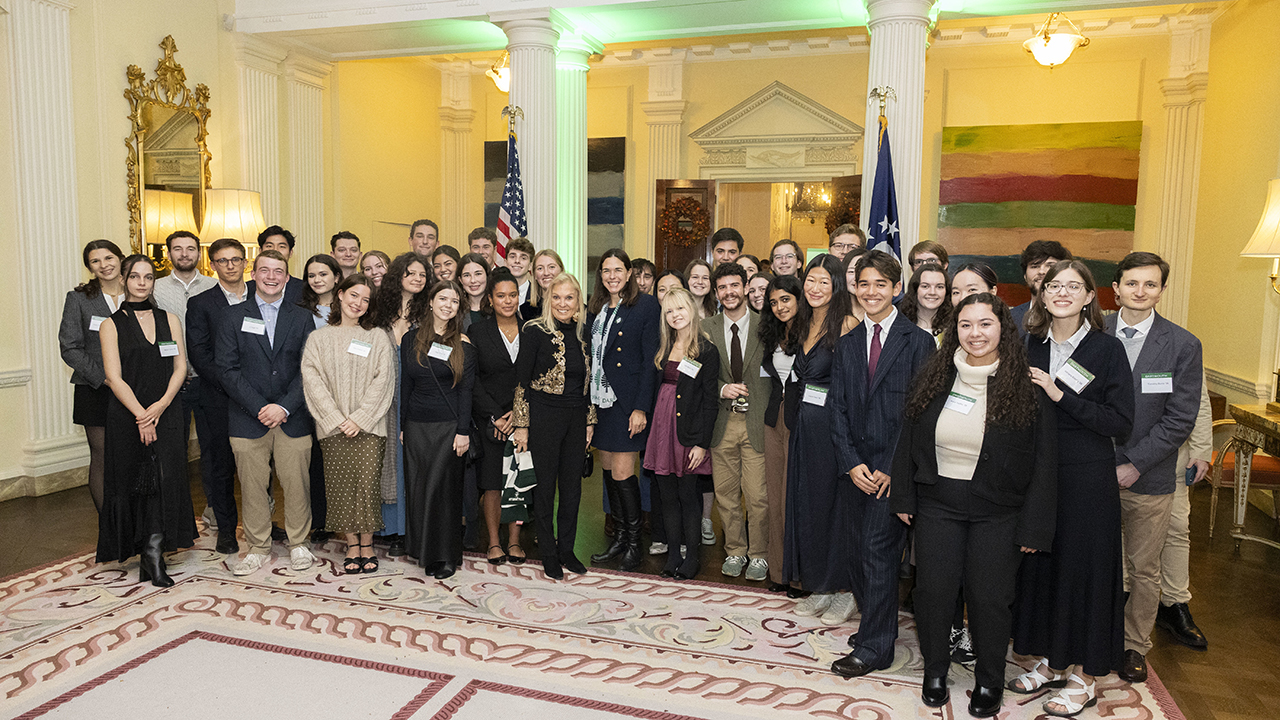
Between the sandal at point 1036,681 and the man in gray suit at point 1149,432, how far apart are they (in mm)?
356

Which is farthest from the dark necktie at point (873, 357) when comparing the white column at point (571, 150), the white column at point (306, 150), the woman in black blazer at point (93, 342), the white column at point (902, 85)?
the white column at point (306, 150)

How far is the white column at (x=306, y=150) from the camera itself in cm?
772

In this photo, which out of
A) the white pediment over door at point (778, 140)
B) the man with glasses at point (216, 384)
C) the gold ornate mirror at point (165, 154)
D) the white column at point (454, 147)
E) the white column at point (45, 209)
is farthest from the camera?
the white column at point (454, 147)

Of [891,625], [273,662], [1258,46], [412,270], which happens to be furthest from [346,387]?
[1258,46]

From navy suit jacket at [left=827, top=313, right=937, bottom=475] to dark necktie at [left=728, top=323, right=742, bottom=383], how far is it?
79cm

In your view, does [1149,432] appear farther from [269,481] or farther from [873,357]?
[269,481]

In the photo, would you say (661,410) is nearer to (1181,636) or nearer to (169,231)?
(1181,636)

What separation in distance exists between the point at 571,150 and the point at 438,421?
4.07m

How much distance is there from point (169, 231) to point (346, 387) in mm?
3458

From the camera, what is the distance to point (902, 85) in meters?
5.63

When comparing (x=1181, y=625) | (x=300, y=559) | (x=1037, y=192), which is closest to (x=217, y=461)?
(x=300, y=559)

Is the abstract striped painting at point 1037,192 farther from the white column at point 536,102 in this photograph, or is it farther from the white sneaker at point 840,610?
the white sneaker at point 840,610

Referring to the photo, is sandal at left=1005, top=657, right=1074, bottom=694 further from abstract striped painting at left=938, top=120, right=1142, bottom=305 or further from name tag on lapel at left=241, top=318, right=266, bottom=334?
abstract striped painting at left=938, top=120, right=1142, bottom=305

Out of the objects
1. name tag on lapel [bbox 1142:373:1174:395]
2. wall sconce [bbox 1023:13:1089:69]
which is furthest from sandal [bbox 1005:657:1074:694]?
wall sconce [bbox 1023:13:1089:69]
